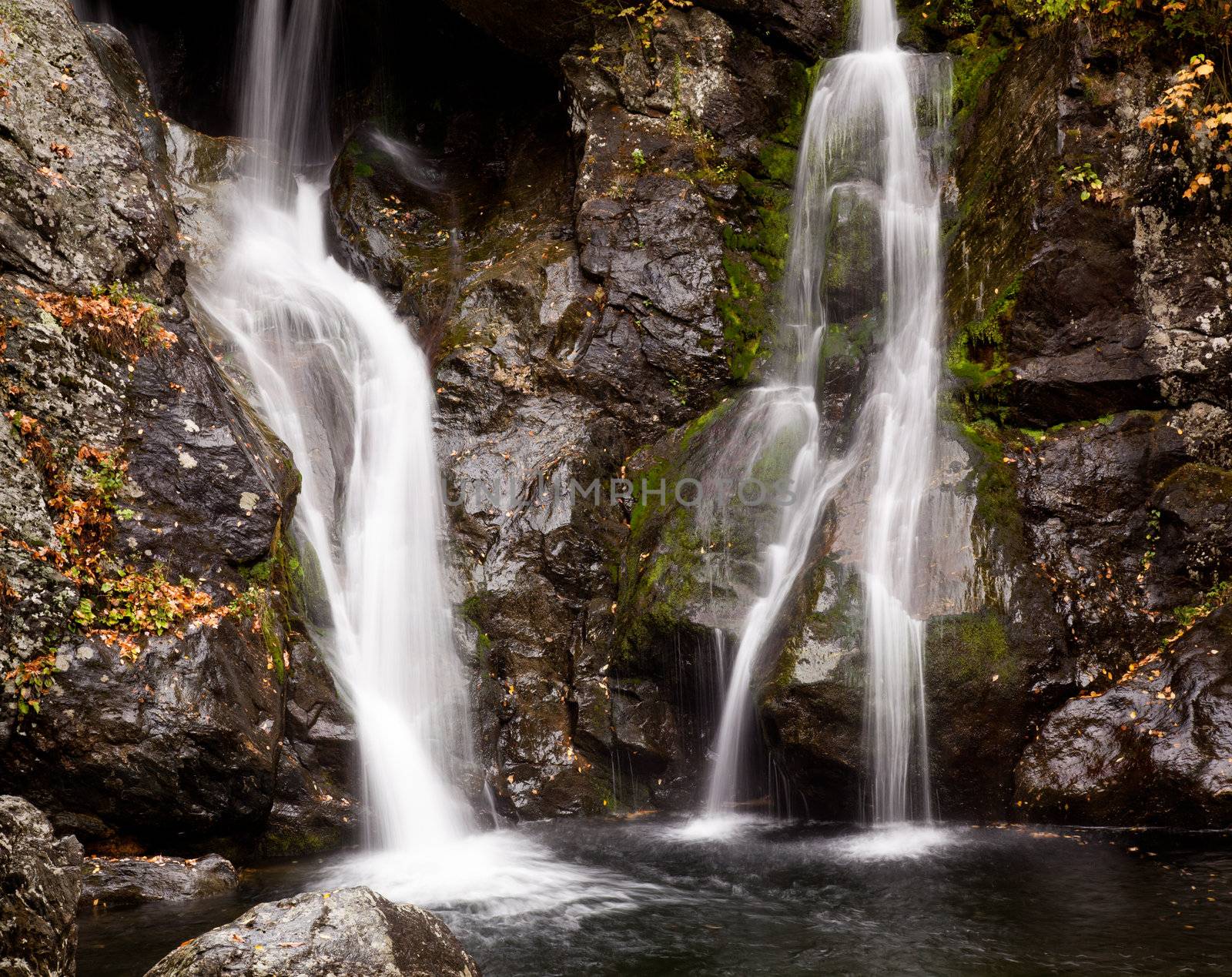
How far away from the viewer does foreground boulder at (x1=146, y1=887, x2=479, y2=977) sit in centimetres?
347

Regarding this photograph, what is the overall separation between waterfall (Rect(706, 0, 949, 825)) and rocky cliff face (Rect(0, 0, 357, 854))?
3810mm

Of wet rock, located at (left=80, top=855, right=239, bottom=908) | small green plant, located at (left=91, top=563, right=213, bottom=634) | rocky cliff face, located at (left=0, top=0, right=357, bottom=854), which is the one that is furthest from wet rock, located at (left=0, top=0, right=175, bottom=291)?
wet rock, located at (left=80, top=855, right=239, bottom=908)

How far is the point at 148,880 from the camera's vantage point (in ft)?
19.0

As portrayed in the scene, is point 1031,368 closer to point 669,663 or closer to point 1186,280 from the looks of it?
point 1186,280

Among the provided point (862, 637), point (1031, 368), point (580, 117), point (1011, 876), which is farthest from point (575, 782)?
point (580, 117)

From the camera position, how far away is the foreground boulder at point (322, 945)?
3.47 metres

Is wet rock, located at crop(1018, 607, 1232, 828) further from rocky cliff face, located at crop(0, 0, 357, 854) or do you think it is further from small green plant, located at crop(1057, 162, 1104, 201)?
rocky cliff face, located at crop(0, 0, 357, 854)

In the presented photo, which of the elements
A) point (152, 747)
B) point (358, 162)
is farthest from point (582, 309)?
point (152, 747)

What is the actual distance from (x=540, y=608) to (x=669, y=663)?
4.38 feet

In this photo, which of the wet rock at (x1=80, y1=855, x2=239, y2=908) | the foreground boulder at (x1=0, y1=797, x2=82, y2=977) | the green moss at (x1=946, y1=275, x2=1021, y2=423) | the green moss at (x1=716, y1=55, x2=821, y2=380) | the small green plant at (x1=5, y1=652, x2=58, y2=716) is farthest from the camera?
the green moss at (x1=716, y1=55, x2=821, y2=380)

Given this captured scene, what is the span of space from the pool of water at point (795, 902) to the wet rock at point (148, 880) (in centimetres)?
14

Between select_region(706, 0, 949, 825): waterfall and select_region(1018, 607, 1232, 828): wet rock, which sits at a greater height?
select_region(706, 0, 949, 825): waterfall

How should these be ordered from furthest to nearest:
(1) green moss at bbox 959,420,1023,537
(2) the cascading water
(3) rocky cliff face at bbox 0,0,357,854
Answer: (1) green moss at bbox 959,420,1023,537
(2) the cascading water
(3) rocky cliff face at bbox 0,0,357,854

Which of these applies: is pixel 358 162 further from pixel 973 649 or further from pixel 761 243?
pixel 973 649
